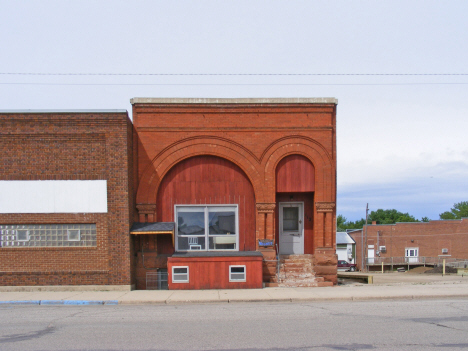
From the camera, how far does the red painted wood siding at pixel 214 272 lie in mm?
15906

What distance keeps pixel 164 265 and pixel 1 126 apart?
302 inches

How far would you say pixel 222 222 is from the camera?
17.6 metres

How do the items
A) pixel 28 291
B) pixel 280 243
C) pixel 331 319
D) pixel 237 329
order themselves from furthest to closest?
1. pixel 280 243
2. pixel 28 291
3. pixel 331 319
4. pixel 237 329

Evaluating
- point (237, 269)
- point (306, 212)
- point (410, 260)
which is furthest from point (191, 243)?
point (410, 260)

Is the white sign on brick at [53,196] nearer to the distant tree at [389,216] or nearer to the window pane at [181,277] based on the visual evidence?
the window pane at [181,277]

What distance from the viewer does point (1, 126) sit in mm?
15750

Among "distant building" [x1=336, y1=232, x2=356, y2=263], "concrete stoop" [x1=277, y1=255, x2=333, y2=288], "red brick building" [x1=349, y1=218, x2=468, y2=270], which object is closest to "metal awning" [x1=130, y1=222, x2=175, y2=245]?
"concrete stoop" [x1=277, y1=255, x2=333, y2=288]

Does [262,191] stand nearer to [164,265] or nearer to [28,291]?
[164,265]

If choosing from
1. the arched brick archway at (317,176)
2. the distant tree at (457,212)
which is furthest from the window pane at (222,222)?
the distant tree at (457,212)

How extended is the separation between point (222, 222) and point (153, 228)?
2.76m

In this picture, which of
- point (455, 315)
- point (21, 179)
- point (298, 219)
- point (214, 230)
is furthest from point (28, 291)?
point (455, 315)

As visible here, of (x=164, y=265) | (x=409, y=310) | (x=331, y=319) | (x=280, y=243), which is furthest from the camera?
(x=280, y=243)

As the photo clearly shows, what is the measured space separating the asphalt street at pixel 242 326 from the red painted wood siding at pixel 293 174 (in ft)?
19.0

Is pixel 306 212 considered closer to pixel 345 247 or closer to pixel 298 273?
pixel 298 273
